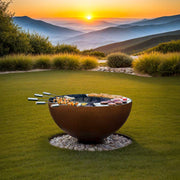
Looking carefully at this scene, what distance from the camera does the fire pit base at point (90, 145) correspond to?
414 cm

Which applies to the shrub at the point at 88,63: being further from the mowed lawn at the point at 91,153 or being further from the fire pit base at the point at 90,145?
the fire pit base at the point at 90,145

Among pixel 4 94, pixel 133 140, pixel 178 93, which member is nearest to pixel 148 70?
pixel 178 93

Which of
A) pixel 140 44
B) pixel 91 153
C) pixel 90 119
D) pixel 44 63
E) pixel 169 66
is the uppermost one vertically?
pixel 140 44

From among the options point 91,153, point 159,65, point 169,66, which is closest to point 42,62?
point 159,65

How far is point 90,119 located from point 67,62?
14078 millimetres

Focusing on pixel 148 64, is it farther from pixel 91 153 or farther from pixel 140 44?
pixel 140 44

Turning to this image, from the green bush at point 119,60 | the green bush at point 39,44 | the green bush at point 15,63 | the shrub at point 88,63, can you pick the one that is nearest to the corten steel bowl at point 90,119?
the green bush at point 119,60

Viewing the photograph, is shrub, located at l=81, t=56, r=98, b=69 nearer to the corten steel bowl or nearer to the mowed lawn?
the mowed lawn

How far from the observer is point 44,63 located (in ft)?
59.2

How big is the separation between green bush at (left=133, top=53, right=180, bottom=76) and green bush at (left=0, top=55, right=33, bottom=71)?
6321 mm

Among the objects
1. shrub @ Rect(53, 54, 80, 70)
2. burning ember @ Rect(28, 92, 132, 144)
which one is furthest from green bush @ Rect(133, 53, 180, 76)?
burning ember @ Rect(28, 92, 132, 144)

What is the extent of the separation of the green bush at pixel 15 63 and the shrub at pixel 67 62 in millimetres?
1606

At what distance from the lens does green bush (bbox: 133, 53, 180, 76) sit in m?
13.9

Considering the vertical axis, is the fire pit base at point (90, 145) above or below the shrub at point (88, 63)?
below
